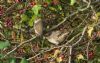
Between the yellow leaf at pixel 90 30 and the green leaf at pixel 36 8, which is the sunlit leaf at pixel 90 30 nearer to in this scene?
the yellow leaf at pixel 90 30

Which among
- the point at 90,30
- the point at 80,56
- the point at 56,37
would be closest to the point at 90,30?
the point at 90,30

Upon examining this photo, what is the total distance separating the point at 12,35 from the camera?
279 centimetres

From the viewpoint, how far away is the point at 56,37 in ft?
8.80

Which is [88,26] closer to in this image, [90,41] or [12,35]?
[90,41]

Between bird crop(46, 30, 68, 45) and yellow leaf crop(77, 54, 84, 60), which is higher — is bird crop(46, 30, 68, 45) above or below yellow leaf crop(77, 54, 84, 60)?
above

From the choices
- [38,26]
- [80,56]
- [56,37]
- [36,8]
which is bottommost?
[80,56]

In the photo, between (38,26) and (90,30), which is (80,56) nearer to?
(90,30)

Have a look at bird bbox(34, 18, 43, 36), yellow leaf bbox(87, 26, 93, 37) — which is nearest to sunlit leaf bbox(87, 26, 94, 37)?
yellow leaf bbox(87, 26, 93, 37)

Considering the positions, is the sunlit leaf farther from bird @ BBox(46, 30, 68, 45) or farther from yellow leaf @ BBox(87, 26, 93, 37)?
bird @ BBox(46, 30, 68, 45)

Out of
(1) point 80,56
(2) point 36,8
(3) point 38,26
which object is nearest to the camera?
(2) point 36,8

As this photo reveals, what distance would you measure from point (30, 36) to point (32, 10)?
0.25m

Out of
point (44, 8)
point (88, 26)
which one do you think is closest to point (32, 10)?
point (44, 8)

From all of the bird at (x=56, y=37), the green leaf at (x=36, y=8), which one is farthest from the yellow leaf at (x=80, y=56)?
the green leaf at (x=36, y=8)

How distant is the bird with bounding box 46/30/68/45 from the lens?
2650 mm
